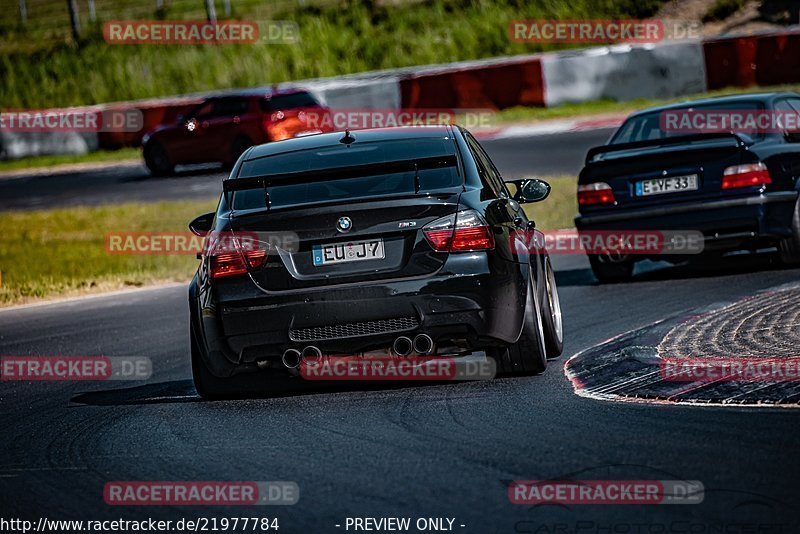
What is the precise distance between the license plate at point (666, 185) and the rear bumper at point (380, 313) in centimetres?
463

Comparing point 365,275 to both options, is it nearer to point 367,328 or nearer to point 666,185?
point 367,328

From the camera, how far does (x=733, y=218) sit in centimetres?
1175

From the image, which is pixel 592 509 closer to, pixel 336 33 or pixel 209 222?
pixel 209 222

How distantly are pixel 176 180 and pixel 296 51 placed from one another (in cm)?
1556

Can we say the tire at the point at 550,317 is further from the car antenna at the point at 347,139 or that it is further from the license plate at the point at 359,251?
the car antenna at the point at 347,139

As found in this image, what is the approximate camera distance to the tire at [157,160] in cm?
2939

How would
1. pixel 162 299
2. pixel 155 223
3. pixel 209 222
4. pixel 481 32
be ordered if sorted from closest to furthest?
pixel 209 222 < pixel 162 299 < pixel 155 223 < pixel 481 32

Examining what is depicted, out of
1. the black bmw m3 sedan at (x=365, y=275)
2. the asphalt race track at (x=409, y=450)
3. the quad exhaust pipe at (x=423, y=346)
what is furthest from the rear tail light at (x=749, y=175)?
the quad exhaust pipe at (x=423, y=346)

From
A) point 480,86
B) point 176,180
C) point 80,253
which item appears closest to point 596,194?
point 80,253

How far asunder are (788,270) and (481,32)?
31.5 metres

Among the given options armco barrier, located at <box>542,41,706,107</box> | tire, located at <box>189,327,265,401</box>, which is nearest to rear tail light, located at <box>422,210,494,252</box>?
tire, located at <box>189,327,265,401</box>

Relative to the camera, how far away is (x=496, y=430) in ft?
21.4

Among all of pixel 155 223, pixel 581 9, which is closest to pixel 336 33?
pixel 581 9

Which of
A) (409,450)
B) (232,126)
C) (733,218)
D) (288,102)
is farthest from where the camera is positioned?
(288,102)
